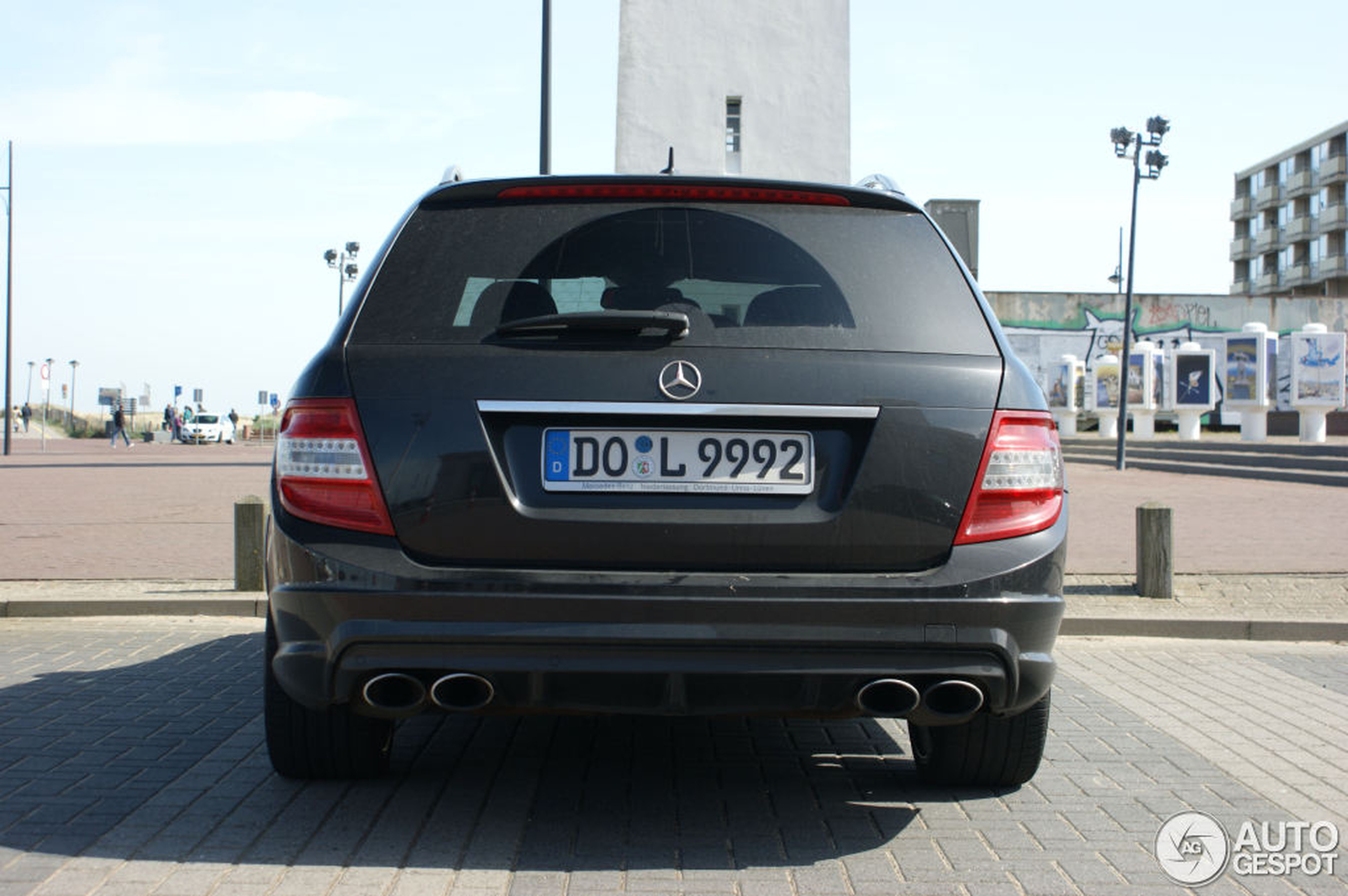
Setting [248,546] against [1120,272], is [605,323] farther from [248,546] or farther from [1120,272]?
[1120,272]

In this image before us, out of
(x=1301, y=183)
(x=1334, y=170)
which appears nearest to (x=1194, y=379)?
(x=1334, y=170)

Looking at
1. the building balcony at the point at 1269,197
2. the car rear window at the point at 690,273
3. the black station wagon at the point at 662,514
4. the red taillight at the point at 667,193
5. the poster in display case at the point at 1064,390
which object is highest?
the building balcony at the point at 1269,197

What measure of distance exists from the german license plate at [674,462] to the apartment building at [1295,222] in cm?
9261

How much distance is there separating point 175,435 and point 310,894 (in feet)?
208

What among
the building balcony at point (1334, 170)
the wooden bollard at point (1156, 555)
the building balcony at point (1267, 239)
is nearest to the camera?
the wooden bollard at point (1156, 555)

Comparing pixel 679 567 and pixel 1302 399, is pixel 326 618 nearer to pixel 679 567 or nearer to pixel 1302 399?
pixel 679 567

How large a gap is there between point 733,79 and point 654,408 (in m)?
37.5

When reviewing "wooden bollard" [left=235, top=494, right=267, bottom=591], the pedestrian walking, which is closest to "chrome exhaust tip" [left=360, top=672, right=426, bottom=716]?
"wooden bollard" [left=235, top=494, right=267, bottom=591]

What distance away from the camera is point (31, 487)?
2089 cm

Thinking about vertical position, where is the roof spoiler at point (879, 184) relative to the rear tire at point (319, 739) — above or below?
above

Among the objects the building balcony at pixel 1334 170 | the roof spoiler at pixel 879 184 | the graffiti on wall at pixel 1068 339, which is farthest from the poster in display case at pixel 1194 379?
the building balcony at pixel 1334 170

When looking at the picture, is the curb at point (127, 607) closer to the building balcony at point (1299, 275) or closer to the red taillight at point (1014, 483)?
the red taillight at point (1014, 483)

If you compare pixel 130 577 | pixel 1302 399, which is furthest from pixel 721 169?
pixel 130 577

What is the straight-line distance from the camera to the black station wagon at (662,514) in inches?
124
